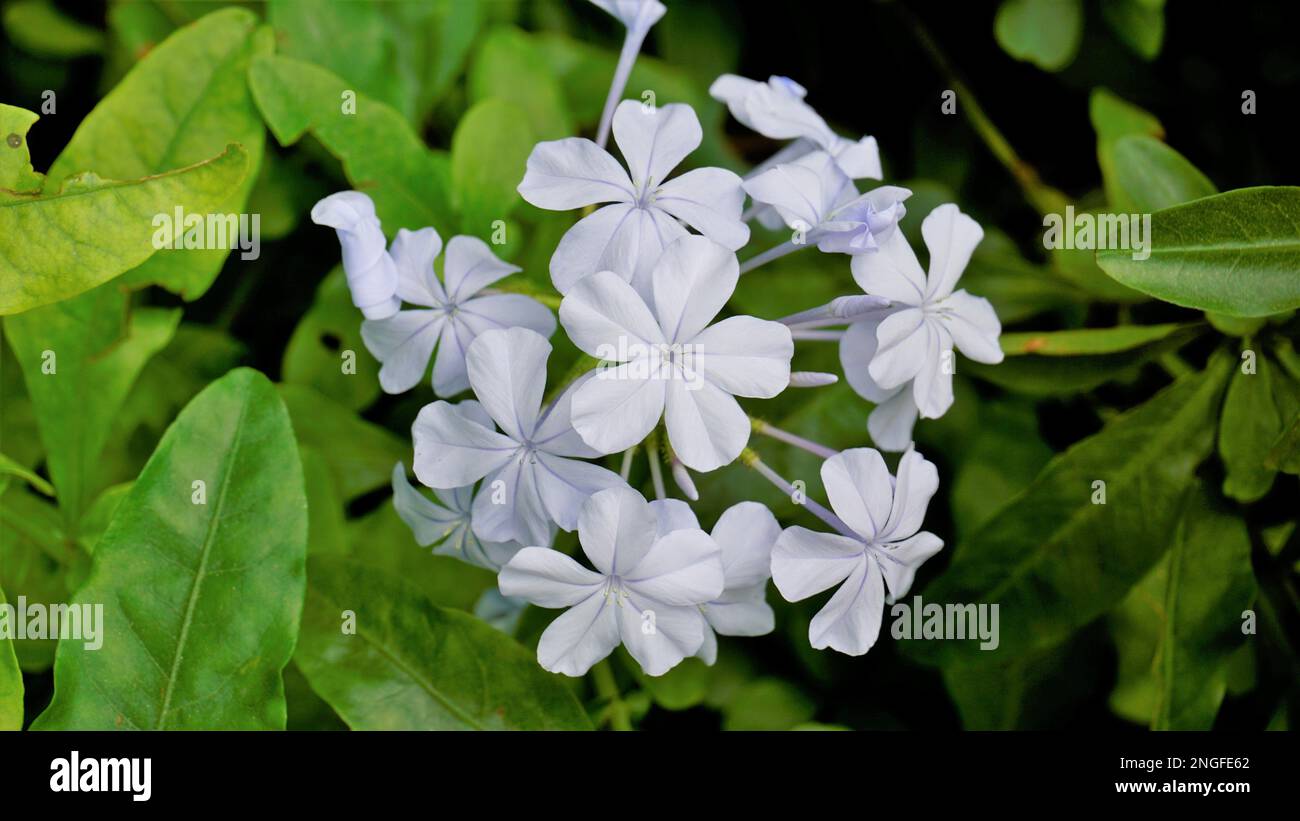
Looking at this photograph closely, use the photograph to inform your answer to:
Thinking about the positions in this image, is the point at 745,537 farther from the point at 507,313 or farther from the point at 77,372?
the point at 77,372

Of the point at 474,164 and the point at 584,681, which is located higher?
the point at 474,164

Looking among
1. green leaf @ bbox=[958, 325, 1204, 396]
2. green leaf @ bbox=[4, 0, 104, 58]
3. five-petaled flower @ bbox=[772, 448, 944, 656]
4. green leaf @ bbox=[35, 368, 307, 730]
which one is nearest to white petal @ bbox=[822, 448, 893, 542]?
five-petaled flower @ bbox=[772, 448, 944, 656]

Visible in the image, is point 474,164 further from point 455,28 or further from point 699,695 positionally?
point 699,695

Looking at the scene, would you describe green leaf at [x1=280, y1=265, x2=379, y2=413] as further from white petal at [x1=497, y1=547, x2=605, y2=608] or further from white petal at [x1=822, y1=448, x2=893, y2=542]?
white petal at [x1=822, y1=448, x2=893, y2=542]

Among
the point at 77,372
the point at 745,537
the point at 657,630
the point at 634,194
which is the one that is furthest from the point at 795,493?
the point at 77,372
